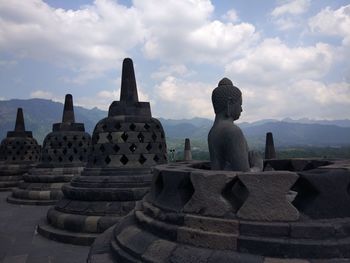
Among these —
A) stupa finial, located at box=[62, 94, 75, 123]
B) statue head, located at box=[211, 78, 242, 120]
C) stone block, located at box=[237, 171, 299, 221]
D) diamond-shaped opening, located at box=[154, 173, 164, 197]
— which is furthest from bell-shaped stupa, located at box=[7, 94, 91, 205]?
stone block, located at box=[237, 171, 299, 221]

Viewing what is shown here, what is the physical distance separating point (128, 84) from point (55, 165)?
531cm

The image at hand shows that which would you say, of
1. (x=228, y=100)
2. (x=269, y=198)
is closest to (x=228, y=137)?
(x=228, y=100)

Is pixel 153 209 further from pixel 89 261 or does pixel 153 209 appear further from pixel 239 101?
pixel 239 101

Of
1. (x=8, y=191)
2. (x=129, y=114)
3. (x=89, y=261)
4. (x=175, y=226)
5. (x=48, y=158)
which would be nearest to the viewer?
(x=175, y=226)

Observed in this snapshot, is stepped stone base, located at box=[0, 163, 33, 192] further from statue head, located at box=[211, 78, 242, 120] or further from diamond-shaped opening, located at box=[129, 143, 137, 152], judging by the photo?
statue head, located at box=[211, 78, 242, 120]

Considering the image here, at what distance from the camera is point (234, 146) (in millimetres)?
3588

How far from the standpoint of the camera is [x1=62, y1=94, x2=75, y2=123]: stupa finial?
43.3ft

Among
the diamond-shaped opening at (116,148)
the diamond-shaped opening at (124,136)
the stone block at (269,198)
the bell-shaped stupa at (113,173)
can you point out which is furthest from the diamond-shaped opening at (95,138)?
the stone block at (269,198)

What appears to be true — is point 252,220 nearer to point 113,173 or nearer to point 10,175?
point 113,173

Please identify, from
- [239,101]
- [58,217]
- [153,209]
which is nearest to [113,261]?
[153,209]

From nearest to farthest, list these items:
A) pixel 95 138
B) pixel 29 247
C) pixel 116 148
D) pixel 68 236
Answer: pixel 29 247 → pixel 68 236 → pixel 116 148 → pixel 95 138

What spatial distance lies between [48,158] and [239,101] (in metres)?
9.95

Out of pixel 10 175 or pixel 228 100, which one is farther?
pixel 10 175

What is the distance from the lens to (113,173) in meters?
7.62
